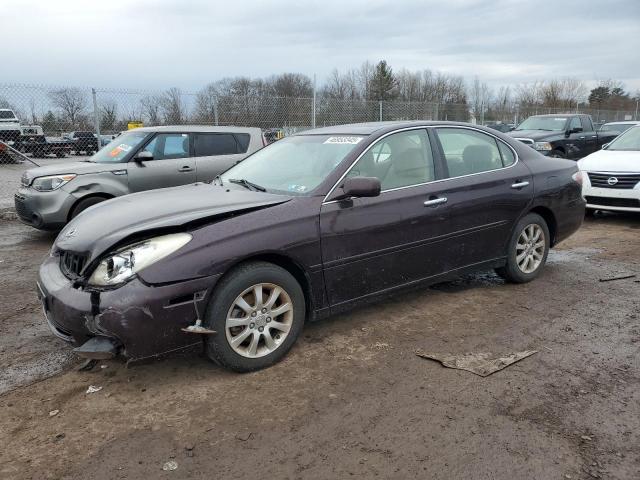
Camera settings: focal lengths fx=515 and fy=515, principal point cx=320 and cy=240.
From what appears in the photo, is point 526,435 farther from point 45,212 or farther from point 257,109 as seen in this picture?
point 257,109

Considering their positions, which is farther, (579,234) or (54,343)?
(579,234)

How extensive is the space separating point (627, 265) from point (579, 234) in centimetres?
189

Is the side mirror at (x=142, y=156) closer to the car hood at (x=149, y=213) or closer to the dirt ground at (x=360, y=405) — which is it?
the dirt ground at (x=360, y=405)

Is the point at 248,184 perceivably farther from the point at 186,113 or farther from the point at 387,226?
the point at 186,113

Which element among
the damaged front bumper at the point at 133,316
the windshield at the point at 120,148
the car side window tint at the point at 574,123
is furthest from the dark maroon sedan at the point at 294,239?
the car side window tint at the point at 574,123

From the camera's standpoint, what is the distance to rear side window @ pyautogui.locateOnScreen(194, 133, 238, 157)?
814 centimetres

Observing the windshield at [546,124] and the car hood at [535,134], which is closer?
the car hood at [535,134]

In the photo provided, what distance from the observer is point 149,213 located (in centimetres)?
353

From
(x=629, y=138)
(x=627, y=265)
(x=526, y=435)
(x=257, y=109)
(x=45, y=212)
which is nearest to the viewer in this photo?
(x=526, y=435)

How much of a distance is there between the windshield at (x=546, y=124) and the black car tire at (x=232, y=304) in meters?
12.4

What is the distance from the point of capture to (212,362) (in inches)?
141

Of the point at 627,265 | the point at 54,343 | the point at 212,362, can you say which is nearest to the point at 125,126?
the point at 54,343

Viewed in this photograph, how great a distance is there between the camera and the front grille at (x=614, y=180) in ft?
26.5

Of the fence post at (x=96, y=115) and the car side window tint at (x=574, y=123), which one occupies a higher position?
the fence post at (x=96, y=115)
